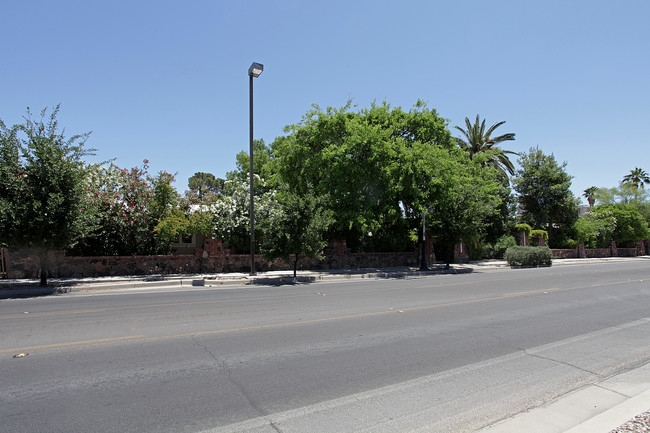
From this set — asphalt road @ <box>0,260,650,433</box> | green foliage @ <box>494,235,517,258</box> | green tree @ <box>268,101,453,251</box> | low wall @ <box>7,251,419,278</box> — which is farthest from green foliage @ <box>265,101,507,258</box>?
asphalt road @ <box>0,260,650,433</box>

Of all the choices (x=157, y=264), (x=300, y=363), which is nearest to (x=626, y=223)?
(x=157, y=264)

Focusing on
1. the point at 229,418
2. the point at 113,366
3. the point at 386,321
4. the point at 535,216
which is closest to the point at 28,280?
the point at 113,366

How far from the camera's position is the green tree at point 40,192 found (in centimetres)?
1392

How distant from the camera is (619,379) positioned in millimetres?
5051

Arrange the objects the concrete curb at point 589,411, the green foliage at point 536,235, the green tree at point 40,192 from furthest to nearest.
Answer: the green foliage at point 536,235 < the green tree at point 40,192 < the concrete curb at point 589,411

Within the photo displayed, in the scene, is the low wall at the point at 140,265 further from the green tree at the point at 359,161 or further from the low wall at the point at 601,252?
the low wall at the point at 601,252

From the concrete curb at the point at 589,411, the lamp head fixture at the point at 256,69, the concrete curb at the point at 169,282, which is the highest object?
the lamp head fixture at the point at 256,69

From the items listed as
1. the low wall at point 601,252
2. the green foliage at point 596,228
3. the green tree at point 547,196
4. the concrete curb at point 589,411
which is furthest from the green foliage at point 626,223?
the concrete curb at point 589,411

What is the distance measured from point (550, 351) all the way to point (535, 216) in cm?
4009

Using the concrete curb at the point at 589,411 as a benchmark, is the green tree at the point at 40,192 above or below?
above

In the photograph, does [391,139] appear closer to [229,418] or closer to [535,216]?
[229,418]

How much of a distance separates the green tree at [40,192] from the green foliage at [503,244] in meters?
33.1

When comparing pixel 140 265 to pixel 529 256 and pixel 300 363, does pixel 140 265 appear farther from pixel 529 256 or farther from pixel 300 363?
pixel 529 256

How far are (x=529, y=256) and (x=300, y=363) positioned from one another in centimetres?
2976
